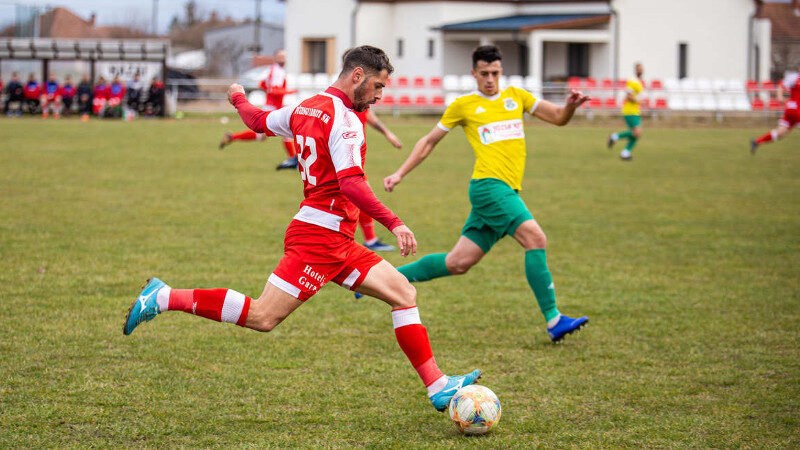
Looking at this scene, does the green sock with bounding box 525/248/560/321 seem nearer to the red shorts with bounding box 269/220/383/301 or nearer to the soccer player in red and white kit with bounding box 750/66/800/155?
the red shorts with bounding box 269/220/383/301

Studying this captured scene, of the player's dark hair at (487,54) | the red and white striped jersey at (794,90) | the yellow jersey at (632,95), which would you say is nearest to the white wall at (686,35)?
the red and white striped jersey at (794,90)

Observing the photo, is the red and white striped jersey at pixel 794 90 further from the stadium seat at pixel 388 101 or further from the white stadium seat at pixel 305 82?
the white stadium seat at pixel 305 82

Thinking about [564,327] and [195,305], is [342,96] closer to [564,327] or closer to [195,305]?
[195,305]

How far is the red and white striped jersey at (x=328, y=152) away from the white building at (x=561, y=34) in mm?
34242

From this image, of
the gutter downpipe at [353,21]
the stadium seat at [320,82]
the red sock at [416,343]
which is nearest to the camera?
the red sock at [416,343]

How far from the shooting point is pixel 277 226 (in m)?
10.8

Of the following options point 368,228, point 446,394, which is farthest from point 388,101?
point 446,394

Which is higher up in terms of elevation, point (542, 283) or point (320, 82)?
point (320, 82)

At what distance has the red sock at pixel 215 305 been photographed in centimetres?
446

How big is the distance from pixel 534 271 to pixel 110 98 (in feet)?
96.7

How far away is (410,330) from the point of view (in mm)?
4570

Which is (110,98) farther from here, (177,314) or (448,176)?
(177,314)

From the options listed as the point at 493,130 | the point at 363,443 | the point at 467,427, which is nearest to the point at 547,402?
the point at 467,427

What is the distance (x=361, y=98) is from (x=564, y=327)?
250 centimetres
